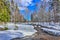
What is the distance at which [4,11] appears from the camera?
10.2 feet

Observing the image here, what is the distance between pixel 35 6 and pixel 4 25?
0.75 metres

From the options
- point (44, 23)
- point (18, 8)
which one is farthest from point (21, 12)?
point (44, 23)

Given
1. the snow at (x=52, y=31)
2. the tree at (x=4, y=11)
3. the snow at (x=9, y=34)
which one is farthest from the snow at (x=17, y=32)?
the snow at (x=52, y=31)

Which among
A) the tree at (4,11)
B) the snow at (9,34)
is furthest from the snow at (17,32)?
the tree at (4,11)

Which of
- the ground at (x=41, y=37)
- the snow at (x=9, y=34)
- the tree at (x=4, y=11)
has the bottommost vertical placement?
the ground at (x=41, y=37)

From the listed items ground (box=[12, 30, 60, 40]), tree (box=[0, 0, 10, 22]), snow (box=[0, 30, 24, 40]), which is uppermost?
tree (box=[0, 0, 10, 22])

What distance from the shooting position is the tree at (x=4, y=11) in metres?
3.10

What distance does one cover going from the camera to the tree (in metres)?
3.10

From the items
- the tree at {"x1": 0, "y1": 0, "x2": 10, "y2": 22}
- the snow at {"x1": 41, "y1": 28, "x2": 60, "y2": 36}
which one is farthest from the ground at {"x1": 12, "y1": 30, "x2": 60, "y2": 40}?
the tree at {"x1": 0, "y1": 0, "x2": 10, "y2": 22}

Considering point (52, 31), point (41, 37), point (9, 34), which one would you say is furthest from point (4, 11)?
point (52, 31)

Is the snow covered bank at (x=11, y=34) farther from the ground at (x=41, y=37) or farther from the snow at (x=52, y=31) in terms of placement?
the snow at (x=52, y=31)

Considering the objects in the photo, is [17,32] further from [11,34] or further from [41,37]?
[41,37]

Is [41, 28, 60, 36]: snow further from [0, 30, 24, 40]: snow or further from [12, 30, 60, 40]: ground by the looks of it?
[0, 30, 24, 40]: snow

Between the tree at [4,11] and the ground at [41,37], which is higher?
the tree at [4,11]
